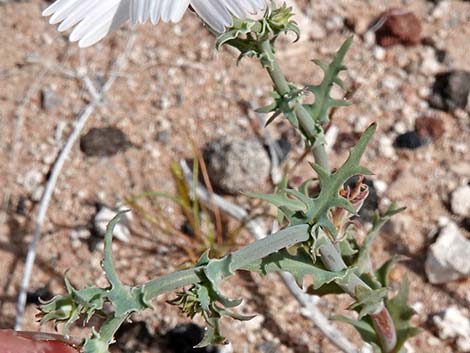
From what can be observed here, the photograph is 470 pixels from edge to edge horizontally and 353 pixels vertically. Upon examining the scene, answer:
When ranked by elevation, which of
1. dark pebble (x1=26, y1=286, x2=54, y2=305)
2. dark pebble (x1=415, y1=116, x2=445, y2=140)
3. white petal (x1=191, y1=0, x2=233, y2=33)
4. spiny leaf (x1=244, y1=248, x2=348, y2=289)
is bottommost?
dark pebble (x1=415, y1=116, x2=445, y2=140)

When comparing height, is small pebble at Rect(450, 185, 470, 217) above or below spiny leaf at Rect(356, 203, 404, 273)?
below

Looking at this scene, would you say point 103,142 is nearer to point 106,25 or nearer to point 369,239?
point 369,239

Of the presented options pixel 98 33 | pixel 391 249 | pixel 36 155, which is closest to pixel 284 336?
pixel 391 249

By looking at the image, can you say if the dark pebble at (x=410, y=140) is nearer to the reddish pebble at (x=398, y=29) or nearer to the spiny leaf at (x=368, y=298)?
the reddish pebble at (x=398, y=29)

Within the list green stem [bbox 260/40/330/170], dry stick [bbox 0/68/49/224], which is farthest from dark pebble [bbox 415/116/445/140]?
dry stick [bbox 0/68/49/224]

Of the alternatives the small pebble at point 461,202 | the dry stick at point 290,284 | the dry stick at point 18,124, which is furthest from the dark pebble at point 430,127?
the dry stick at point 18,124

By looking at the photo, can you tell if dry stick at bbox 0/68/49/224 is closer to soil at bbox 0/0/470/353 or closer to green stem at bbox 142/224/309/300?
soil at bbox 0/0/470/353

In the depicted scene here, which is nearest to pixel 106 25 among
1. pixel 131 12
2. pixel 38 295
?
pixel 131 12
